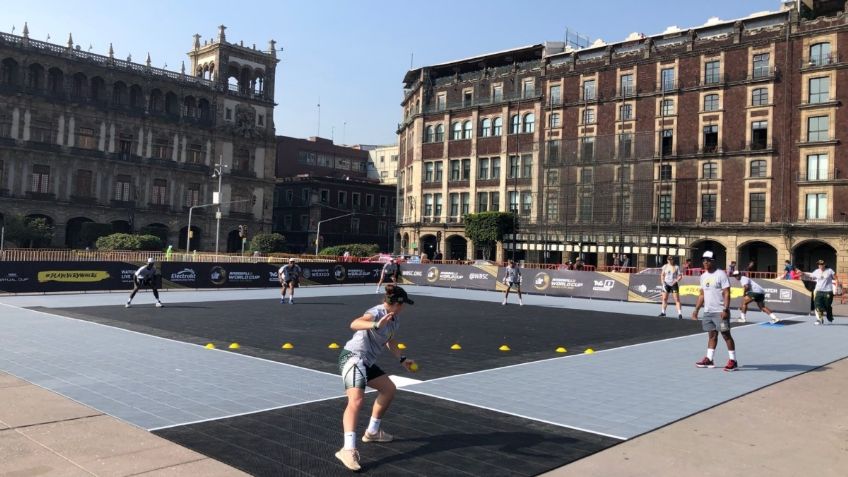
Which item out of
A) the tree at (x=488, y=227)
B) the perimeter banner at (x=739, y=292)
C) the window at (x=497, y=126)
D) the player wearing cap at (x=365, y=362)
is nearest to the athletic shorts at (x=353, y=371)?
the player wearing cap at (x=365, y=362)

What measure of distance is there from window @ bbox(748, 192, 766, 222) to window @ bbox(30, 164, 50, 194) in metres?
62.1

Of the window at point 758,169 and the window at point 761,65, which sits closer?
the window at point 758,169

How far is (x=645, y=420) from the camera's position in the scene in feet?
27.8

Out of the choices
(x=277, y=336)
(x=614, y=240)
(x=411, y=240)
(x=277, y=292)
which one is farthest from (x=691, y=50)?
(x=277, y=336)

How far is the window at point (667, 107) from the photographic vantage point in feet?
181

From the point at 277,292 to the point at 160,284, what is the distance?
5171mm

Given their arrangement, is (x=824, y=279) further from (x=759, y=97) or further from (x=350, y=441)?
(x=759, y=97)

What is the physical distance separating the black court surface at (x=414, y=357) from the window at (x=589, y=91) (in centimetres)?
3680

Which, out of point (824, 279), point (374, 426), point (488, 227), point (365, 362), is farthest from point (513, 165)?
point (365, 362)

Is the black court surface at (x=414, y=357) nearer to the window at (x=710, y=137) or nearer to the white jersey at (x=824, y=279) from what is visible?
the white jersey at (x=824, y=279)

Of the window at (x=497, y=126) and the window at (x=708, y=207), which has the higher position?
the window at (x=497, y=126)

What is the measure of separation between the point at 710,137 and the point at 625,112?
734 centimetres

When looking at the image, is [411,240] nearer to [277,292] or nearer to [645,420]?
[277,292]

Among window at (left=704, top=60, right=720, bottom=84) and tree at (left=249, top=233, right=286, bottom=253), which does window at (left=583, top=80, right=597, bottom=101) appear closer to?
window at (left=704, top=60, right=720, bottom=84)
